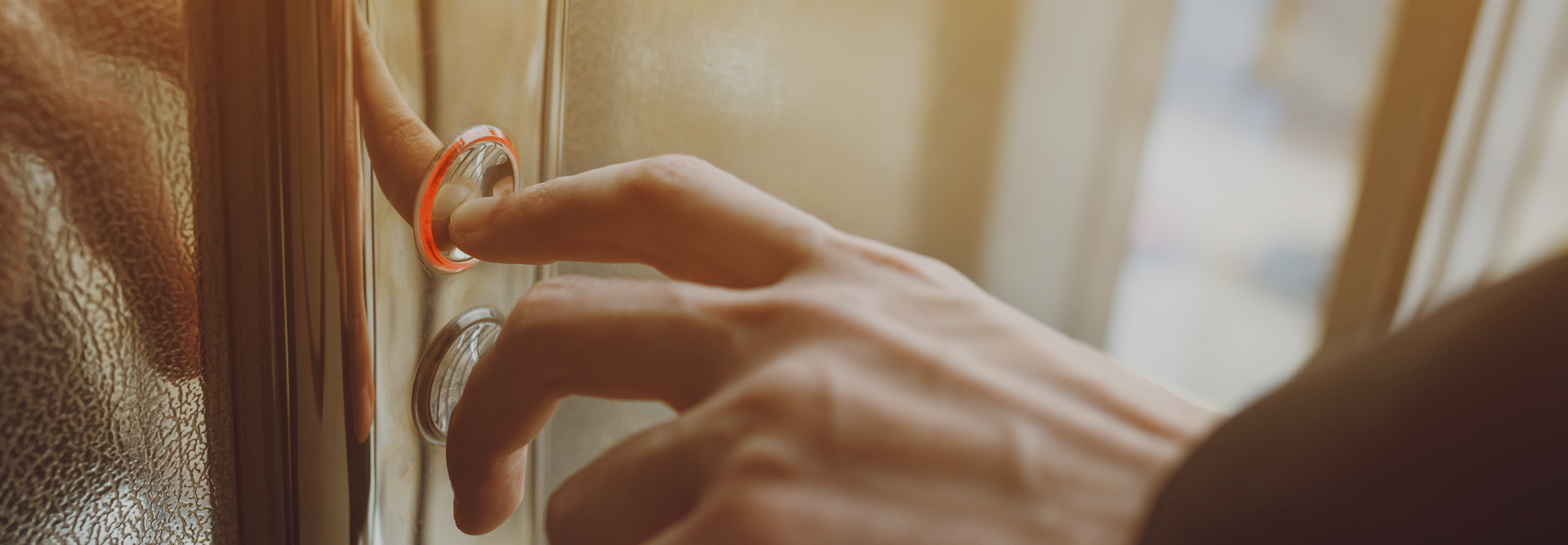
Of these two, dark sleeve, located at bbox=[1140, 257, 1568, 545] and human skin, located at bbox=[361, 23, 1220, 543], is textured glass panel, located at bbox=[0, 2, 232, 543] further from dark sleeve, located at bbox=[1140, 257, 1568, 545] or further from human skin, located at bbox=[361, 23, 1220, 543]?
dark sleeve, located at bbox=[1140, 257, 1568, 545]

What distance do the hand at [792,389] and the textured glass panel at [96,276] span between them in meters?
0.07

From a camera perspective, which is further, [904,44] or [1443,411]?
[904,44]

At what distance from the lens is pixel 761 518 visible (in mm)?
133

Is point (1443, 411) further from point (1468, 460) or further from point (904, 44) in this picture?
point (904, 44)

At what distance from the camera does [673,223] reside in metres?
0.17

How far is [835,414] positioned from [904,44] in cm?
20

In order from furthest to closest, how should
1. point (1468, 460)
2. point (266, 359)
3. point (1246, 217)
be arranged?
point (1246, 217), point (266, 359), point (1468, 460)

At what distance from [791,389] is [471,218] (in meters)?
0.10

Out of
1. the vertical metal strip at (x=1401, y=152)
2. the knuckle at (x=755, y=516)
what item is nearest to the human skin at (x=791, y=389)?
the knuckle at (x=755, y=516)

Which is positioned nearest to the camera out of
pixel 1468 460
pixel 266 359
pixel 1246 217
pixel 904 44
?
pixel 1468 460

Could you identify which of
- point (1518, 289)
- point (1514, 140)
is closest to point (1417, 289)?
point (1514, 140)

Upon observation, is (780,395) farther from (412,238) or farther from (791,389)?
(412,238)

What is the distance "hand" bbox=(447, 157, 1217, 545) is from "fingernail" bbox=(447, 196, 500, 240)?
0.02 meters

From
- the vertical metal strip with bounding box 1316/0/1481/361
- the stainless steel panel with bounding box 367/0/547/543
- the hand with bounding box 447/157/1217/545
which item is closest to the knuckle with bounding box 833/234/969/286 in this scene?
the hand with bounding box 447/157/1217/545
